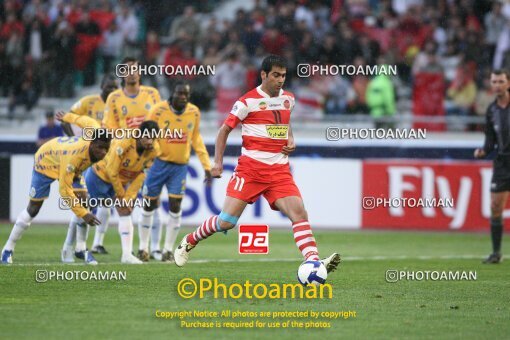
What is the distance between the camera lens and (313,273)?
10.6 meters

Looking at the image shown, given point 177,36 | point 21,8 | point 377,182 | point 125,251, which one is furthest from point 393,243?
point 21,8

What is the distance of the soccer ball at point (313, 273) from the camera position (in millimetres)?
10594

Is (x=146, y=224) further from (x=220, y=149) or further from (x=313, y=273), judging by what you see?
(x=313, y=273)

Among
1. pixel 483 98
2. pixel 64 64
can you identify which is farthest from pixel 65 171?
pixel 483 98

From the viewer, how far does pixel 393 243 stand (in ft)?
61.4

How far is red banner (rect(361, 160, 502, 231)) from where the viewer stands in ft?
67.8

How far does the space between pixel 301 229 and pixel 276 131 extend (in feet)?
3.53

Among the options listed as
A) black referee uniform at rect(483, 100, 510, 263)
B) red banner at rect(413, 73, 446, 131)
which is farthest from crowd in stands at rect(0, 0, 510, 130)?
black referee uniform at rect(483, 100, 510, 263)

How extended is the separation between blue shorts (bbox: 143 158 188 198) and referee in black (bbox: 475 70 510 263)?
4.30 meters

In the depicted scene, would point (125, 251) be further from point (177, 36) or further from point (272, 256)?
point (177, 36)

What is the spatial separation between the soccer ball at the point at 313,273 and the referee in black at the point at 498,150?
544cm

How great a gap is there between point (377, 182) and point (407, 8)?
241 inches

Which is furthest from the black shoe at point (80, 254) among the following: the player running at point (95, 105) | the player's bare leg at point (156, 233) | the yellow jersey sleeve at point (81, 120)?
the player running at point (95, 105)

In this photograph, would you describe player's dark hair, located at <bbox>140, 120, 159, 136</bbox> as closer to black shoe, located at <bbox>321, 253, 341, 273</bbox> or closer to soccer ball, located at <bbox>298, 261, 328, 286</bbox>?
black shoe, located at <bbox>321, 253, 341, 273</bbox>
